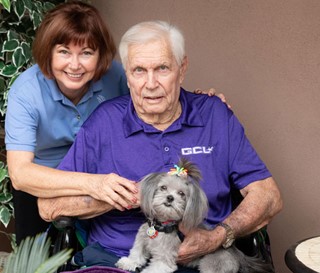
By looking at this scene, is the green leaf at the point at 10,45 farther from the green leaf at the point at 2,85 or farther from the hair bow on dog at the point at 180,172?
the hair bow on dog at the point at 180,172

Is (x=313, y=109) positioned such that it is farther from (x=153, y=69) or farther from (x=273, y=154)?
(x=153, y=69)

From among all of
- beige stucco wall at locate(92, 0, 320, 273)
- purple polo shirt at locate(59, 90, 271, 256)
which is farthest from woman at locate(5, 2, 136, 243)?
beige stucco wall at locate(92, 0, 320, 273)

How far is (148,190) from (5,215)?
1395 mm

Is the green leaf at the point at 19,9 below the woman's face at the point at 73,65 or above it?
above

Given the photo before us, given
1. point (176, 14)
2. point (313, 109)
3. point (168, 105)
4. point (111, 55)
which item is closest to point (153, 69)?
point (168, 105)

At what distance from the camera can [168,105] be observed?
85.3 inches

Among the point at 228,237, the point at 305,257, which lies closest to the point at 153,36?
the point at 228,237

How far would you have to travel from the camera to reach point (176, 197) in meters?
1.80

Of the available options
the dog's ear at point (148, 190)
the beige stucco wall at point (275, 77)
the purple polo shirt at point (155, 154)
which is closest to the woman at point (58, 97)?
the purple polo shirt at point (155, 154)

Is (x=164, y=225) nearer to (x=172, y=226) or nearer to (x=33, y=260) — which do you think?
(x=172, y=226)

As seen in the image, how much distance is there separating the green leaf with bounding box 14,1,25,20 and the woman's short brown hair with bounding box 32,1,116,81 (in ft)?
2.10

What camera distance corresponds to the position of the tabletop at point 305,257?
169cm

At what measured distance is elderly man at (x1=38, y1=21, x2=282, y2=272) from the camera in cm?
211

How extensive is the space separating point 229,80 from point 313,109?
518mm
